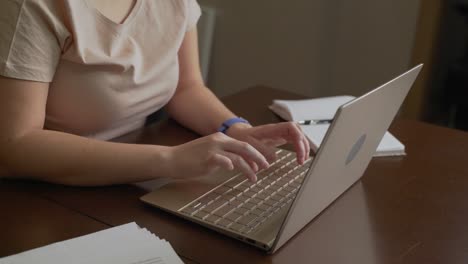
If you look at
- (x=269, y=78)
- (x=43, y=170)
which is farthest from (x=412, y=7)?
(x=43, y=170)

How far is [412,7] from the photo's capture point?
2.47 meters

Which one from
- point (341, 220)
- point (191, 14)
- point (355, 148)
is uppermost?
point (191, 14)

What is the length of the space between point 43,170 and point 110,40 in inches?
10.5

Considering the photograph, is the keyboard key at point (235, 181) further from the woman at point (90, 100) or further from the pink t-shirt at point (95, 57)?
the pink t-shirt at point (95, 57)

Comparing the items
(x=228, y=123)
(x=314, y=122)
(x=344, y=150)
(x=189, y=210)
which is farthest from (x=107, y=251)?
(x=314, y=122)

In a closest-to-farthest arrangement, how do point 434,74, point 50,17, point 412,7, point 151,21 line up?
point 50,17
point 151,21
point 412,7
point 434,74

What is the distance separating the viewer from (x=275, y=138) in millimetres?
1190

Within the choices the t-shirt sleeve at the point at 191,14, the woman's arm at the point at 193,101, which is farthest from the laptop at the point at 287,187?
the t-shirt sleeve at the point at 191,14

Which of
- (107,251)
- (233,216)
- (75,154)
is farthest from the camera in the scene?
(75,154)

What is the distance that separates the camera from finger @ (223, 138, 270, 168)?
1046 mm

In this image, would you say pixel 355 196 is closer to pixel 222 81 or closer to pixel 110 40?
pixel 110 40

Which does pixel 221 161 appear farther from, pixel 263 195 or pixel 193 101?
pixel 193 101

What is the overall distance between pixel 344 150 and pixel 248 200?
183mm

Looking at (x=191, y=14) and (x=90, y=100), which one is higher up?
(x=191, y=14)
